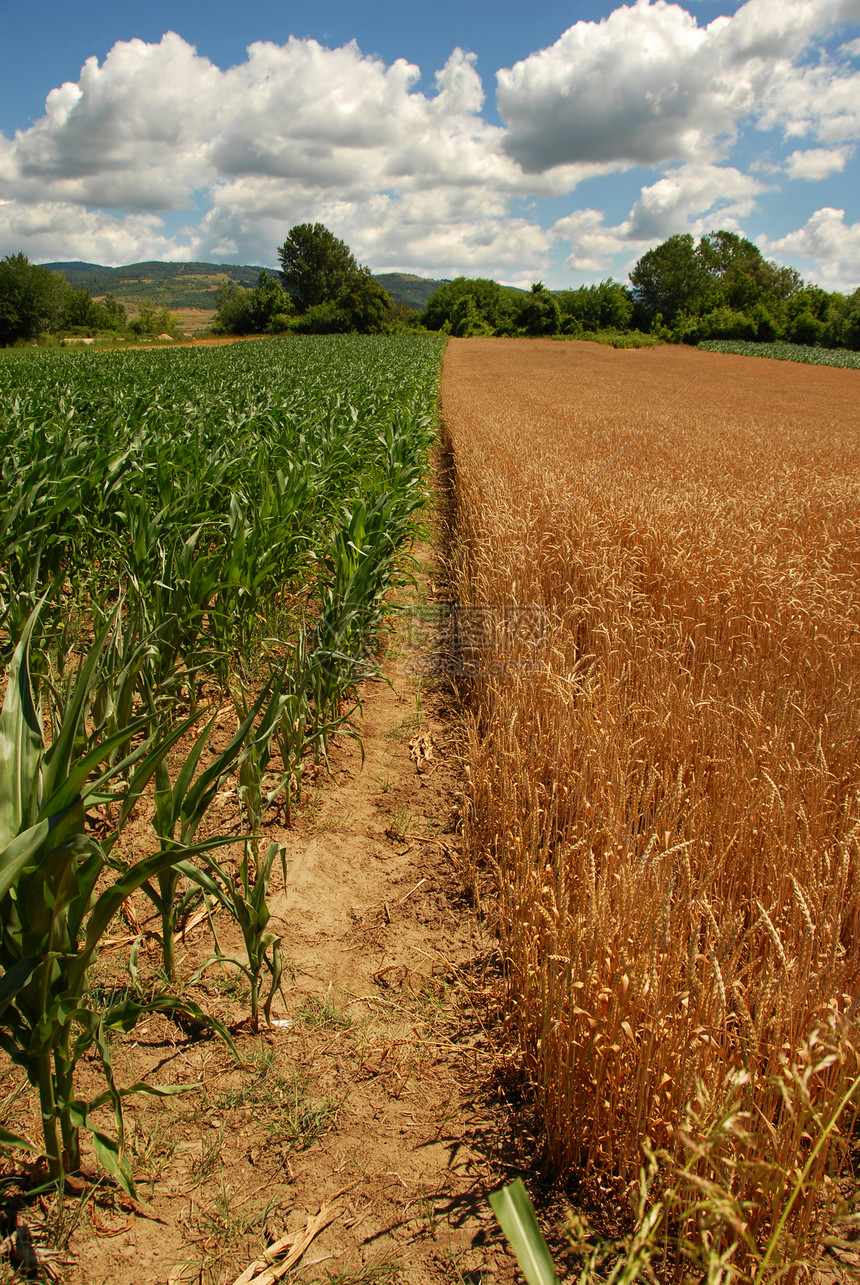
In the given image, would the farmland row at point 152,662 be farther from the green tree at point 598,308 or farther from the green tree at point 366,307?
the green tree at point 598,308

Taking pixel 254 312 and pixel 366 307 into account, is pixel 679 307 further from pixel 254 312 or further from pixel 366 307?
pixel 254 312

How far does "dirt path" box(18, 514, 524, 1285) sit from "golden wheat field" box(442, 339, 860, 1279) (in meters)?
0.20

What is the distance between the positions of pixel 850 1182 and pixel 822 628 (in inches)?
115

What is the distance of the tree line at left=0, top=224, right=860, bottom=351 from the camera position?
213ft

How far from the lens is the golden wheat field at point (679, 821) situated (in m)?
1.46

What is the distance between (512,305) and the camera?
90250mm

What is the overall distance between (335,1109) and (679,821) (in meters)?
1.50

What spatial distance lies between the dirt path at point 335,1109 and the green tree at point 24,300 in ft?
233

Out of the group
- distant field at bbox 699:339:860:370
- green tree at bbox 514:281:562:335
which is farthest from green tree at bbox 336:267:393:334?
distant field at bbox 699:339:860:370

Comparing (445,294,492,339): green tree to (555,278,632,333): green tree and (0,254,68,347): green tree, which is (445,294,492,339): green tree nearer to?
(555,278,632,333): green tree

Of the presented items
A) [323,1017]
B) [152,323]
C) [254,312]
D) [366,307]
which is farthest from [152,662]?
[152,323]

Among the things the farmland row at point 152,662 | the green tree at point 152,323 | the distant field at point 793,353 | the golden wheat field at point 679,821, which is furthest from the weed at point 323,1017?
the green tree at point 152,323

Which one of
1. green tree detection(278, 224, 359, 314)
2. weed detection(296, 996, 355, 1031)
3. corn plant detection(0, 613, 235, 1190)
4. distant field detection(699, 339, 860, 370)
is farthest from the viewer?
green tree detection(278, 224, 359, 314)

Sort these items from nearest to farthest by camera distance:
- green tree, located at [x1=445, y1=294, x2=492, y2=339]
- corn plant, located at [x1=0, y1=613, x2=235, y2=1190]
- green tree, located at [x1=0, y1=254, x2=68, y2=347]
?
corn plant, located at [x1=0, y1=613, x2=235, y2=1190], green tree, located at [x1=0, y1=254, x2=68, y2=347], green tree, located at [x1=445, y1=294, x2=492, y2=339]
